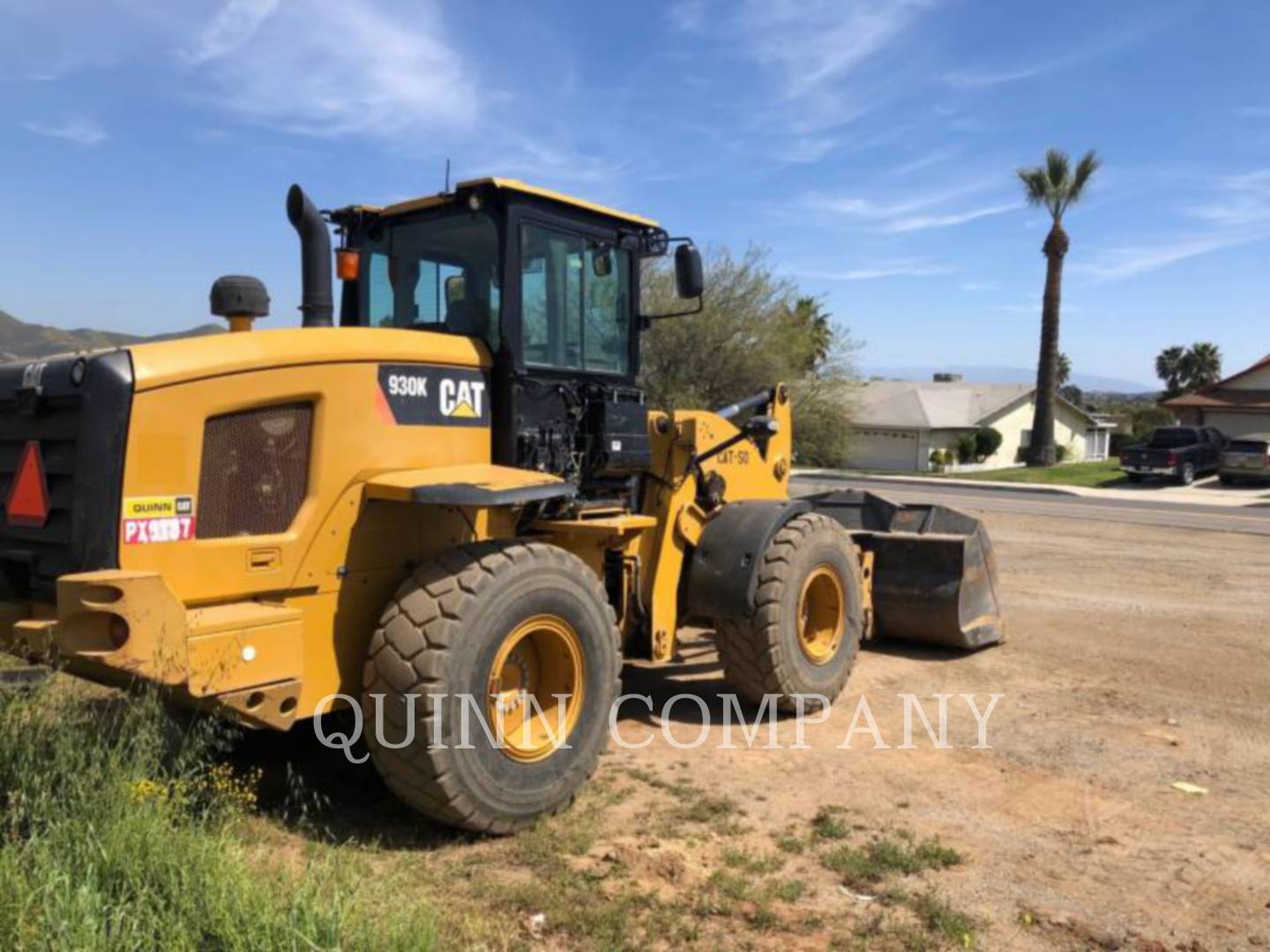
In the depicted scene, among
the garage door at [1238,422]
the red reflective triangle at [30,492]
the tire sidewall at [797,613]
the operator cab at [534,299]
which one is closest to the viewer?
the red reflective triangle at [30,492]

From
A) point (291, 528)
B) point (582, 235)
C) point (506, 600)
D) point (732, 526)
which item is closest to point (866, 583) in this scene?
point (732, 526)

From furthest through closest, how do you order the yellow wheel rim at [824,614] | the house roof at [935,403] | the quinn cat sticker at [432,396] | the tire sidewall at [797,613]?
the house roof at [935,403], the yellow wheel rim at [824,614], the tire sidewall at [797,613], the quinn cat sticker at [432,396]

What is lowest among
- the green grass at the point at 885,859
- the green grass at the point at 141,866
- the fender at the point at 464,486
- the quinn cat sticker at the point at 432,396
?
the green grass at the point at 885,859

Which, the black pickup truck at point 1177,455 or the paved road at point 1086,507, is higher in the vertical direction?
the black pickup truck at point 1177,455

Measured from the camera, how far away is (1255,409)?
3878 centimetres

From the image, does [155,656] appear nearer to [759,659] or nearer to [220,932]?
[220,932]

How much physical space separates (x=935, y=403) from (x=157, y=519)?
1854 inches

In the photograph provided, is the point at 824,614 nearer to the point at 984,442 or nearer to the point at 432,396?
the point at 432,396

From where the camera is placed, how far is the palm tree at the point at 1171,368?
70.3 m

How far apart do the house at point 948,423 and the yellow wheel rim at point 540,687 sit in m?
37.4

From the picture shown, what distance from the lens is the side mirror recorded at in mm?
5887

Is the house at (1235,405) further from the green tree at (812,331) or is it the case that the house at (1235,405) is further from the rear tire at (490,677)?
the rear tire at (490,677)

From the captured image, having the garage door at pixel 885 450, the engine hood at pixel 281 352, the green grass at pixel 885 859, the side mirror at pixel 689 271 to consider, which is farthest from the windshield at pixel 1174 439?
the engine hood at pixel 281 352

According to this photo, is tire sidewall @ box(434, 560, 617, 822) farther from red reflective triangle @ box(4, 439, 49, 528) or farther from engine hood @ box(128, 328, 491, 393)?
red reflective triangle @ box(4, 439, 49, 528)
